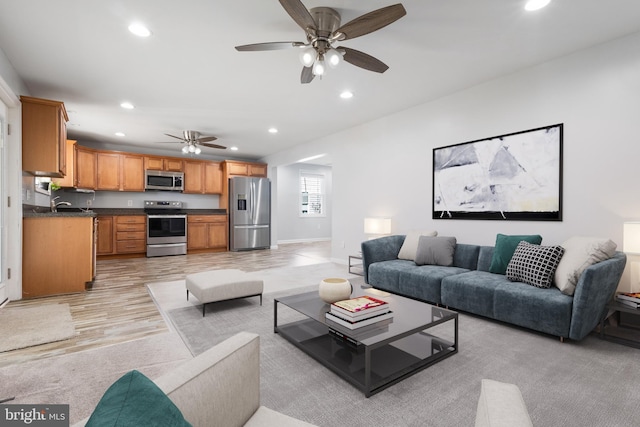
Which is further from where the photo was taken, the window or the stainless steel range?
the window

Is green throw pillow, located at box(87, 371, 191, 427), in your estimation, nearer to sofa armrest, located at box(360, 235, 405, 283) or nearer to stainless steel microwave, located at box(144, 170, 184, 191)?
sofa armrest, located at box(360, 235, 405, 283)

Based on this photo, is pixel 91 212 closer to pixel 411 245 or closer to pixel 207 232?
pixel 207 232

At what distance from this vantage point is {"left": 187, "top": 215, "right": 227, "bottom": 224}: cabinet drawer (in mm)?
7523

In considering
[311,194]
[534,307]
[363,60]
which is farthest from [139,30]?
[311,194]

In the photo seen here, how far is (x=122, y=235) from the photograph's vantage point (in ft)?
22.2

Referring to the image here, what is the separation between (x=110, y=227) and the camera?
6.66 meters

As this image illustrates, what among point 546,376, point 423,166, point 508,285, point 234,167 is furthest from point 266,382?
point 234,167

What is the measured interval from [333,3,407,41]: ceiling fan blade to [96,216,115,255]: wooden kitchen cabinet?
21.5ft

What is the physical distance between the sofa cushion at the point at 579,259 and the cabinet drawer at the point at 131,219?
24.5 ft

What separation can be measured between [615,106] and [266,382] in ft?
12.5

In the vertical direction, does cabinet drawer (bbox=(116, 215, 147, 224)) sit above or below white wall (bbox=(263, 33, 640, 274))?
below

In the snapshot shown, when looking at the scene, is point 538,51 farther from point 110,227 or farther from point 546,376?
point 110,227

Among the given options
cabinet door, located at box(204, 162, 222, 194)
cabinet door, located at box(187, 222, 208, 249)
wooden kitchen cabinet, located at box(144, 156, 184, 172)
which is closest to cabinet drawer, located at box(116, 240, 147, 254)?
cabinet door, located at box(187, 222, 208, 249)

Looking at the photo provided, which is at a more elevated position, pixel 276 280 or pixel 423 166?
pixel 423 166
